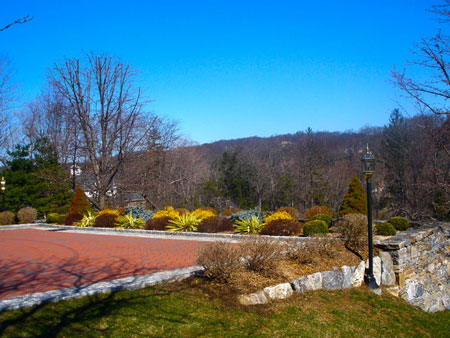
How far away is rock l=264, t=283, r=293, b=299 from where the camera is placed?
231 inches

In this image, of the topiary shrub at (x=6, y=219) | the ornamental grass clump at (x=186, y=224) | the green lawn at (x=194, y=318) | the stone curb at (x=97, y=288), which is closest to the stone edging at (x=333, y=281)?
the green lawn at (x=194, y=318)

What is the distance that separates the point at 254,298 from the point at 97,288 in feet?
8.14

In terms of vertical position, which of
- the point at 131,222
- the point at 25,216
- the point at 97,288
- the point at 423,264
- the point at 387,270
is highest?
the point at 97,288

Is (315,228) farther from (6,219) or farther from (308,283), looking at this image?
(6,219)

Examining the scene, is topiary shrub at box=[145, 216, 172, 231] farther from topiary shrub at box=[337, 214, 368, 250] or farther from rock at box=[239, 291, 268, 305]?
rock at box=[239, 291, 268, 305]

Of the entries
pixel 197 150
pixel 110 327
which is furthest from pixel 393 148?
pixel 110 327

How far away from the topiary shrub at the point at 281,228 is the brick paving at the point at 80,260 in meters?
2.41

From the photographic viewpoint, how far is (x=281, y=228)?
39.4 feet

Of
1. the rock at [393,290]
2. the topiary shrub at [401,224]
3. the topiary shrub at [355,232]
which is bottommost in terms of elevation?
the rock at [393,290]

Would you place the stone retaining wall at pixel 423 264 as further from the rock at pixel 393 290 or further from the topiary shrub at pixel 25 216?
the topiary shrub at pixel 25 216

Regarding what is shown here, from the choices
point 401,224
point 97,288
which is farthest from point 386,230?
point 97,288

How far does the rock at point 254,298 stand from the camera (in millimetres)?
5539

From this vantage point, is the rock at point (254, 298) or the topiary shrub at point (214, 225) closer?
the rock at point (254, 298)

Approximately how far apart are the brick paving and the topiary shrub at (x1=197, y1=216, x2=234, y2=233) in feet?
5.46
